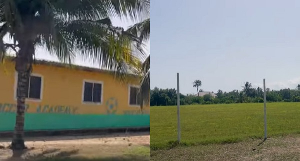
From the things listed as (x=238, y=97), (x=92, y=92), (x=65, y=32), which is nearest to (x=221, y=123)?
(x=238, y=97)

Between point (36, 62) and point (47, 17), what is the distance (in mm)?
326

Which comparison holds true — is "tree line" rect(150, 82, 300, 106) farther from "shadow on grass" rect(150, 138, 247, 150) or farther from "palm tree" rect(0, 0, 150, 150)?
"palm tree" rect(0, 0, 150, 150)

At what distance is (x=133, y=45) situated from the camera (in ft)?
10.2

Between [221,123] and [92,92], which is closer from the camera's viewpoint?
[92,92]

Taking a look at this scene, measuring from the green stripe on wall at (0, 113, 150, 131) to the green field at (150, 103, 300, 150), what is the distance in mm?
1431

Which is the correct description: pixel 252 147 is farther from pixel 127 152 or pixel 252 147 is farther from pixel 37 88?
pixel 37 88

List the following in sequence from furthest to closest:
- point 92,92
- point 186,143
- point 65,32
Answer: point 186,143 < point 92,92 < point 65,32

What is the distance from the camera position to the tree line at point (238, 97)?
4887 mm

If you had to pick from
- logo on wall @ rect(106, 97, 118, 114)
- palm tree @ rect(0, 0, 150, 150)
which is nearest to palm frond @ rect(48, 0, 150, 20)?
palm tree @ rect(0, 0, 150, 150)

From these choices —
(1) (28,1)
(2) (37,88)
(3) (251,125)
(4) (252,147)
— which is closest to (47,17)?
(1) (28,1)

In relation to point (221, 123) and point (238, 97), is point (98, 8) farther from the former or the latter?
point (221, 123)

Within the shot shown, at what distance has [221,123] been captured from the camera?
6.52 metres

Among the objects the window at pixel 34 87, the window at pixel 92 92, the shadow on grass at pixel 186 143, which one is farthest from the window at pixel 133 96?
the shadow on grass at pixel 186 143

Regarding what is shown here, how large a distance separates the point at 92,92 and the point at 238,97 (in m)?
3.16
